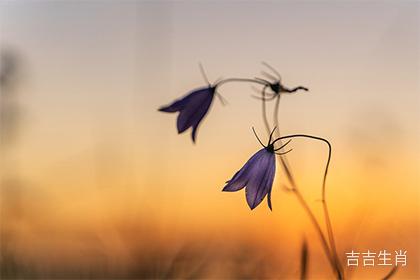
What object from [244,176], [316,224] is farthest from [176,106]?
[316,224]

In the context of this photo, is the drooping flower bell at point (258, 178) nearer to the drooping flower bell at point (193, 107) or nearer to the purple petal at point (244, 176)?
the purple petal at point (244, 176)

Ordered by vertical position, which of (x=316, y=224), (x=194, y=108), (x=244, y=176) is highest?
(x=194, y=108)

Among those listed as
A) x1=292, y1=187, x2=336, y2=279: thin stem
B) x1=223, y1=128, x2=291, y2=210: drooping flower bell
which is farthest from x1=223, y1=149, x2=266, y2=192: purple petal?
x1=292, y1=187, x2=336, y2=279: thin stem

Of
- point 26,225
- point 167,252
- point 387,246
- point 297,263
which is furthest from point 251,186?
point 26,225

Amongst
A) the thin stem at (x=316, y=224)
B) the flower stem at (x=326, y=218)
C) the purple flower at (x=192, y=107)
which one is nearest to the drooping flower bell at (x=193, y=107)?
the purple flower at (x=192, y=107)

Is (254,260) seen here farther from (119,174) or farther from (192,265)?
(119,174)

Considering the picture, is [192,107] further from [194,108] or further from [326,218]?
[326,218]

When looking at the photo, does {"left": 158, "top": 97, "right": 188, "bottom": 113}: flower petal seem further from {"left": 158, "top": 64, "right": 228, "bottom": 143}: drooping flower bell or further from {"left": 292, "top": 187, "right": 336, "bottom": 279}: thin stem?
{"left": 292, "top": 187, "right": 336, "bottom": 279}: thin stem
